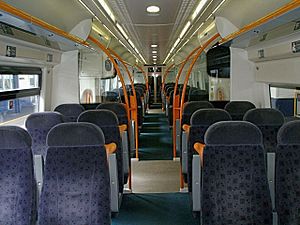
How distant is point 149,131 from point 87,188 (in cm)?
873

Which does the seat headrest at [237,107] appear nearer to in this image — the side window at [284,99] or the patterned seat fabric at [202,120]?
the side window at [284,99]

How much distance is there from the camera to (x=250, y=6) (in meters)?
4.72

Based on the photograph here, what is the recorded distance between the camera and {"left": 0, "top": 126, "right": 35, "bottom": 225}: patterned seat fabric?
2.66 m

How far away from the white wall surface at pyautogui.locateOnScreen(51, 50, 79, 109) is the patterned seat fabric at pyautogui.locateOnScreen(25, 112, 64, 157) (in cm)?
265

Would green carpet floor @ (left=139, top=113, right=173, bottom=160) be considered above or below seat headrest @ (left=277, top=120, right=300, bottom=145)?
below

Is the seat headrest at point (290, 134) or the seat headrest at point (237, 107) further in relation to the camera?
the seat headrest at point (237, 107)

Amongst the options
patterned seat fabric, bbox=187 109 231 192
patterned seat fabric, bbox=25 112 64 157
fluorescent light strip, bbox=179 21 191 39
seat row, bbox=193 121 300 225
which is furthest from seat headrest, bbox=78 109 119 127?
fluorescent light strip, bbox=179 21 191 39

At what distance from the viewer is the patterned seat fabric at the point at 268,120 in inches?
161

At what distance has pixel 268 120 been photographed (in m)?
4.11

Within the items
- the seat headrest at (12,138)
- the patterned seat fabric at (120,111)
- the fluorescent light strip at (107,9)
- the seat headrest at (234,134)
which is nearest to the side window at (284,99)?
the patterned seat fabric at (120,111)

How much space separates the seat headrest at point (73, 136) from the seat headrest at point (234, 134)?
0.88m

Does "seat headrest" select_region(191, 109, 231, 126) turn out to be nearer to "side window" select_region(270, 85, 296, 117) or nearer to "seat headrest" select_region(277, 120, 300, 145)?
"side window" select_region(270, 85, 296, 117)

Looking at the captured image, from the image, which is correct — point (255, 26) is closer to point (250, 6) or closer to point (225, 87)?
point (250, 6)

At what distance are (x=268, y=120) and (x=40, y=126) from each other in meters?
2.58
